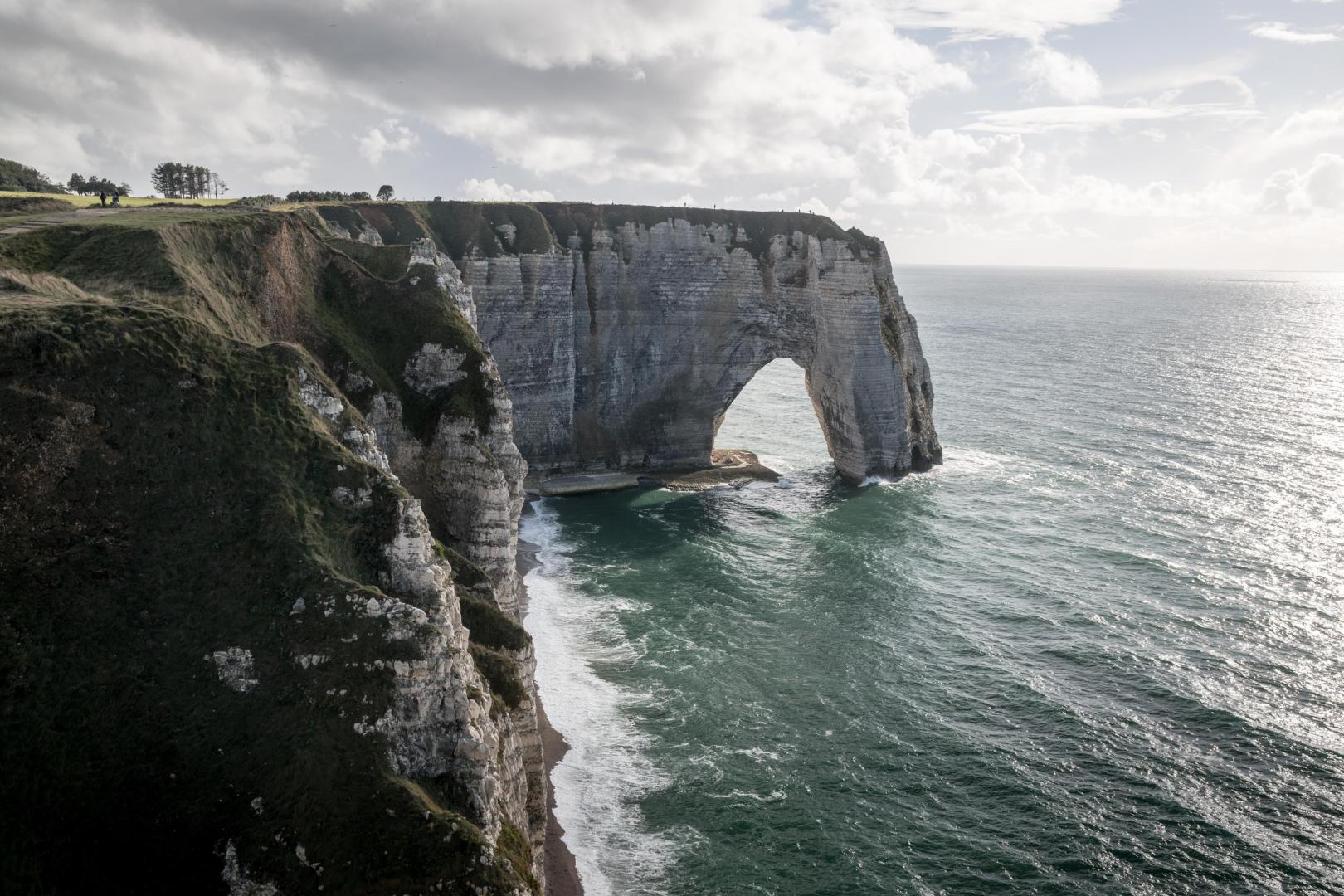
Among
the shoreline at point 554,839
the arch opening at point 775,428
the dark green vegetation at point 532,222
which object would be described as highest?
the dark green vegetation at point 532,222

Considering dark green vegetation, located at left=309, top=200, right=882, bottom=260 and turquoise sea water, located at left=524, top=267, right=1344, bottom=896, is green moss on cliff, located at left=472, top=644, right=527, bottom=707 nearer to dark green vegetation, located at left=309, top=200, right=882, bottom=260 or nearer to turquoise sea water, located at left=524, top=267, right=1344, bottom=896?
turquoise sea water, located at left=524, top=267, right=1344, bottom=896

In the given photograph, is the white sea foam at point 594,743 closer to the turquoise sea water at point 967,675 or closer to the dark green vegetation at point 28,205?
the turquoise sea water at point 967,675

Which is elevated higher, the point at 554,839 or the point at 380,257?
the point at 380,257

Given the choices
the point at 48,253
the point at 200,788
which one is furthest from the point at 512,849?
the point at 48,253

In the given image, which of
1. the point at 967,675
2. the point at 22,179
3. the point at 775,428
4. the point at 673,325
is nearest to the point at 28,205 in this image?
the point at 22,179

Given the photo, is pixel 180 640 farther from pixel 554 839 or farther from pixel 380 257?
pixel 380 257

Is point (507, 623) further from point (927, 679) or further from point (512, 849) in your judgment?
point (927, 679)

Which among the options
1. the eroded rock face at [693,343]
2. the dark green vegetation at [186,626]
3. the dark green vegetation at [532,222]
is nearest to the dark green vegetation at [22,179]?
the dark green vegetation at [532,222]
